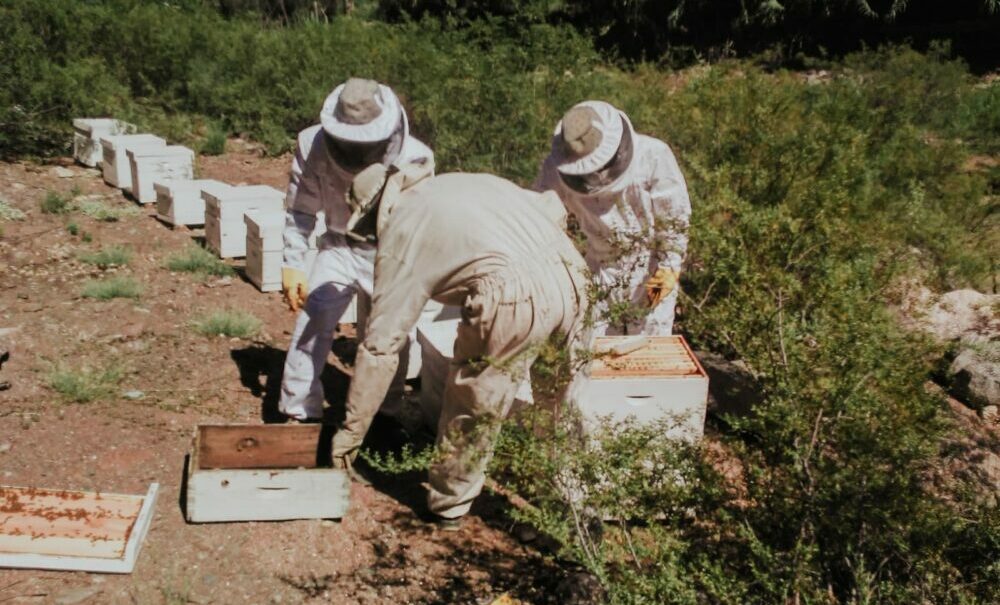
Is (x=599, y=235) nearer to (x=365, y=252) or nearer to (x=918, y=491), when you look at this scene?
(x=365, y=252)

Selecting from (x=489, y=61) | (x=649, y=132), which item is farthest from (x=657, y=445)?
(x=489, y=61)

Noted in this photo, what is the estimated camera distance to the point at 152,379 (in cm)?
504

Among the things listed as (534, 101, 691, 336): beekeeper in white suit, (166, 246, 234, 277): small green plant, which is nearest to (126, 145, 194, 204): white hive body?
(166, 246, 234, 277): small green plant

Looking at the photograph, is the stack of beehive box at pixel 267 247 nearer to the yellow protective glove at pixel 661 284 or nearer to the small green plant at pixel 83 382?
the small green plant at pixel 83 382

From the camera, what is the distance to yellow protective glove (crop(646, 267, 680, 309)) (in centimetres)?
447

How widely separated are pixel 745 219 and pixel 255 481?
2.19m

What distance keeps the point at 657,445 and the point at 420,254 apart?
3.51 ft

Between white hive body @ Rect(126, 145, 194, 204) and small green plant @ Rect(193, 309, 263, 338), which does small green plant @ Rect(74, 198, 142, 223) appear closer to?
white hive body @ Rect(126, 145, 194, 204)

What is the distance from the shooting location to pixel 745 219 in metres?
3.66

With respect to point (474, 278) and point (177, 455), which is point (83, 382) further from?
point (474, 278)

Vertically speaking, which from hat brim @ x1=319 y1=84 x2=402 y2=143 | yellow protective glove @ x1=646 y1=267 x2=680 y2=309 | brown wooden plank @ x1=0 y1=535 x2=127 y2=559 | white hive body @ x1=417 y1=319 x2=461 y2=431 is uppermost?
hat brim @ x1=319 y1=84 x2=402 y2=143

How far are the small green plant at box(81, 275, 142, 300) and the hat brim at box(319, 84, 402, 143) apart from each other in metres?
2.43

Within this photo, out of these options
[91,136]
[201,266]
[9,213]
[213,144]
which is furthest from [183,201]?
[213,144]

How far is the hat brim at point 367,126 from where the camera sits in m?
4.07
